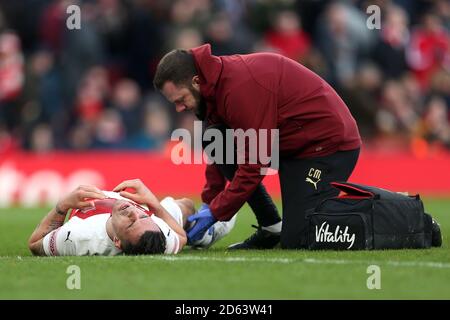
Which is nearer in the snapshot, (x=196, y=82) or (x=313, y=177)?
(x=196, y=82)

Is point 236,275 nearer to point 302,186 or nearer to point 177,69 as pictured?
point 177,69

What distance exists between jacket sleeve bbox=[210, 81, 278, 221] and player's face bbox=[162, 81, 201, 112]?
252mm

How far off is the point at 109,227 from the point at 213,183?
166 cm

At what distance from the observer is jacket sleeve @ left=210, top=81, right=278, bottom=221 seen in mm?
8953

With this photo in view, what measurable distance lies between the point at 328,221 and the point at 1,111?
11411 millimetres

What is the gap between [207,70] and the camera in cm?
892

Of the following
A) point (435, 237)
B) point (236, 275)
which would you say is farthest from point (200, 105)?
point (435, 237)

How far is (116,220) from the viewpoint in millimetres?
8602

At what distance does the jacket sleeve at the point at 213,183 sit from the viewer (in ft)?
33.3

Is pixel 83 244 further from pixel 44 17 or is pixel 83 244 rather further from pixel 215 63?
pixel 44 17

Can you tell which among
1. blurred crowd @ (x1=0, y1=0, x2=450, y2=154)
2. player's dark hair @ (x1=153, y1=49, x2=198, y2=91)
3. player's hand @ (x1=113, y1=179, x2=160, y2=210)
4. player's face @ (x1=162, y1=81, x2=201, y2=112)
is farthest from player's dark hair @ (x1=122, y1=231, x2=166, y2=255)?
blurred crowd @ (x1=0, y1=0, x2=450, y2=154)

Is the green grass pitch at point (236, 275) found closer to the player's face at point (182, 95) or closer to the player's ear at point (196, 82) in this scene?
the player's face at point (182, 95)

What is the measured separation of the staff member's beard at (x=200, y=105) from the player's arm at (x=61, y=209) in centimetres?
101
